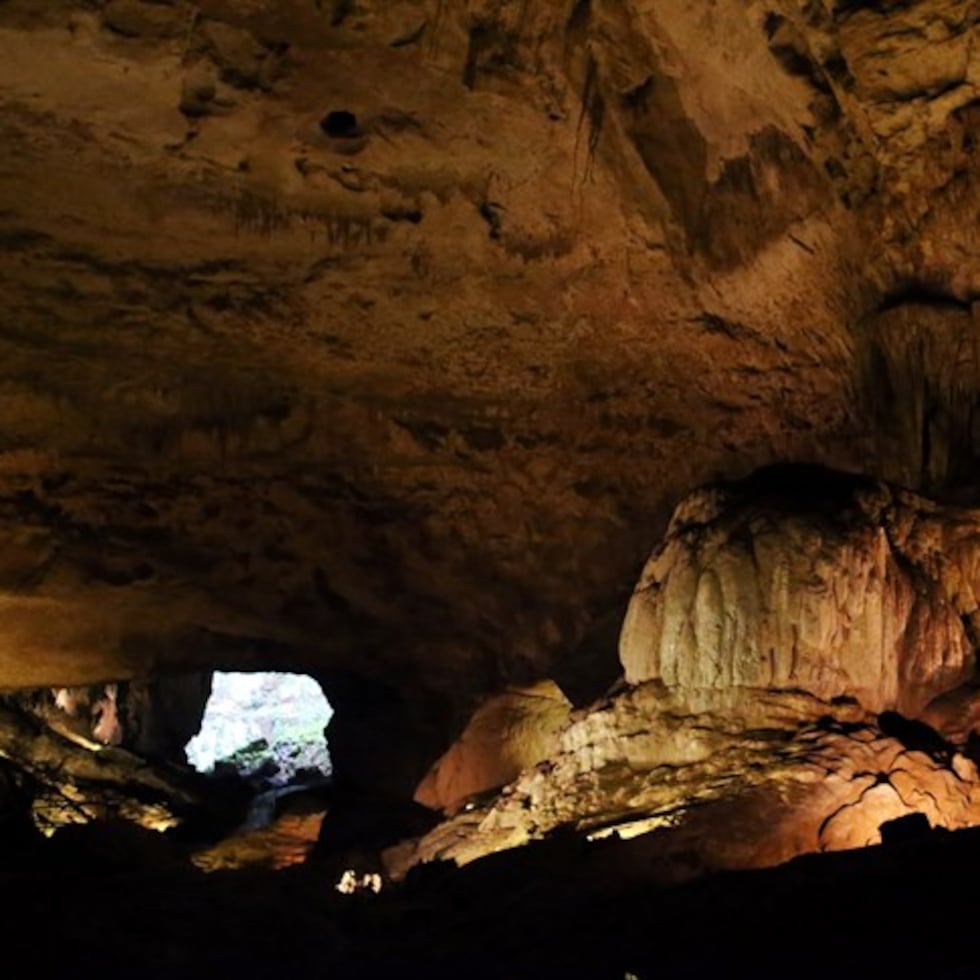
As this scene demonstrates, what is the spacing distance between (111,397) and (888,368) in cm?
702

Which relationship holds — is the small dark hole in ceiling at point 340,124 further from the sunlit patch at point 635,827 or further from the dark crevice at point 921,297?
the sunlit patch at point 635,827

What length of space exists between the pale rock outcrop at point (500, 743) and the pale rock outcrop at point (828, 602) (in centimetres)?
436

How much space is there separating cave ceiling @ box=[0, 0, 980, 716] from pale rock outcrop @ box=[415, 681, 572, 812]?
37 centimetres

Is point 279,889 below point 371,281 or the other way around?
below

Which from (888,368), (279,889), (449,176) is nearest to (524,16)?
(449,176)

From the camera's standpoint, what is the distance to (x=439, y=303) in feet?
35.5

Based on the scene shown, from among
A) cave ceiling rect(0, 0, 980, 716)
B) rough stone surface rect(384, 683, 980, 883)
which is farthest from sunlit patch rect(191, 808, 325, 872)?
rough stone surface rect(384, 683, 980, 883)

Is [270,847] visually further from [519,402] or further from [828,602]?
[828,602]

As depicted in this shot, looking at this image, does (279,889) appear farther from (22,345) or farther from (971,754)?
(22,345)

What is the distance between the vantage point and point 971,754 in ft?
24.6

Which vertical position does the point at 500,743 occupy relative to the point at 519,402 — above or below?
below

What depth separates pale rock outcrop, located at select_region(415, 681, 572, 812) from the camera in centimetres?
1307

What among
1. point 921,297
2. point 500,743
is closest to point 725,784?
point 921,297

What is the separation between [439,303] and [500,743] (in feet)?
16.8
